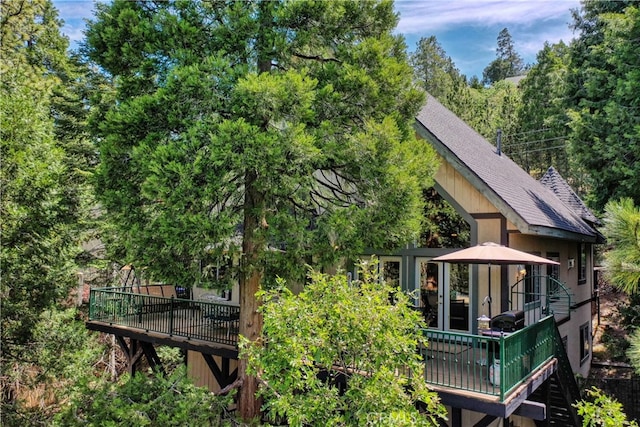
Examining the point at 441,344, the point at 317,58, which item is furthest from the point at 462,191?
the point at 317,58

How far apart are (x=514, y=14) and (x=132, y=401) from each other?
9.78 meters

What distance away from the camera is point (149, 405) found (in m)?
6.57

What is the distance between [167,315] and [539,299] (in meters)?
9.57

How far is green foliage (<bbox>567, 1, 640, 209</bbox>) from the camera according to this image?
11055 mm

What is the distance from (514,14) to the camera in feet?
26.8

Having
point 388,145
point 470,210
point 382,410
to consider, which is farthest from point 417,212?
point 382,410

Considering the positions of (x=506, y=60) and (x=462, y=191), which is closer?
(x=462, y=191)

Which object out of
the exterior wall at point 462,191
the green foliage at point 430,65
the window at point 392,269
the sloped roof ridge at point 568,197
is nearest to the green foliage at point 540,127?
the green foliage at point 430,65

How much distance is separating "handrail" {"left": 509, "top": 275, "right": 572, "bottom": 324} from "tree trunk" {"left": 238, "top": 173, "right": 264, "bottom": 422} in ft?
16.7

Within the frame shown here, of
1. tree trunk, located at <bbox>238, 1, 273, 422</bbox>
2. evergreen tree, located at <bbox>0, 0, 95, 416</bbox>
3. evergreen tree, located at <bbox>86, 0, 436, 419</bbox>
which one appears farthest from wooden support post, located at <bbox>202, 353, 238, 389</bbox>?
evergreen tree, located at <bbox>0, 0, 95, 416</bbox>

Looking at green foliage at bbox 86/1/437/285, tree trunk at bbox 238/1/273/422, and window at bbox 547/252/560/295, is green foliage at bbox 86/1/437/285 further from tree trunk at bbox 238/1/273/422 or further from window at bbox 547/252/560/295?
window at bbox 547/252/560/295

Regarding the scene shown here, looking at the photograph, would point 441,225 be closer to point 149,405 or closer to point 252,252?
point 252,252

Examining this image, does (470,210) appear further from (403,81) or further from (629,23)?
(629,23)

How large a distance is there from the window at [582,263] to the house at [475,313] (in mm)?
2428
